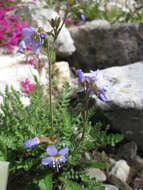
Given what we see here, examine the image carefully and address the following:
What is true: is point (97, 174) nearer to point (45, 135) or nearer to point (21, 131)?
point (45, 135)

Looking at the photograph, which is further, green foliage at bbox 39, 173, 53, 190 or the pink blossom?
the pink blossom

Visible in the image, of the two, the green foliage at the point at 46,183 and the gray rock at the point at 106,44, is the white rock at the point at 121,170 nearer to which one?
the green foliage at the point at 46,183

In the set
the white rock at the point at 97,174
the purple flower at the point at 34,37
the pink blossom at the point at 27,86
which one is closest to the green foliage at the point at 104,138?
the white rock at the point at 97,174

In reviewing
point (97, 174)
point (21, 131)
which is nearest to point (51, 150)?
point (21, 131)

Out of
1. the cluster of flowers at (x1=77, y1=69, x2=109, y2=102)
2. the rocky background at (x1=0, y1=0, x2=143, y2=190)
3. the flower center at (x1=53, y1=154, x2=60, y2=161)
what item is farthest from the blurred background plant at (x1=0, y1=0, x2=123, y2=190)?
the rocky background at (x1=0, y1=0, x2=143, y2=190)

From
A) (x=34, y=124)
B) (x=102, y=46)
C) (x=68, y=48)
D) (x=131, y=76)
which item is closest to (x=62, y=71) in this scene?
(x=68, y=48)

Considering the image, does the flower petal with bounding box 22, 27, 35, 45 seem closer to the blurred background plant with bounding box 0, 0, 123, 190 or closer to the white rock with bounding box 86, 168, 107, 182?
the blurred background plant with bounding box 0, 0, 123, 190
